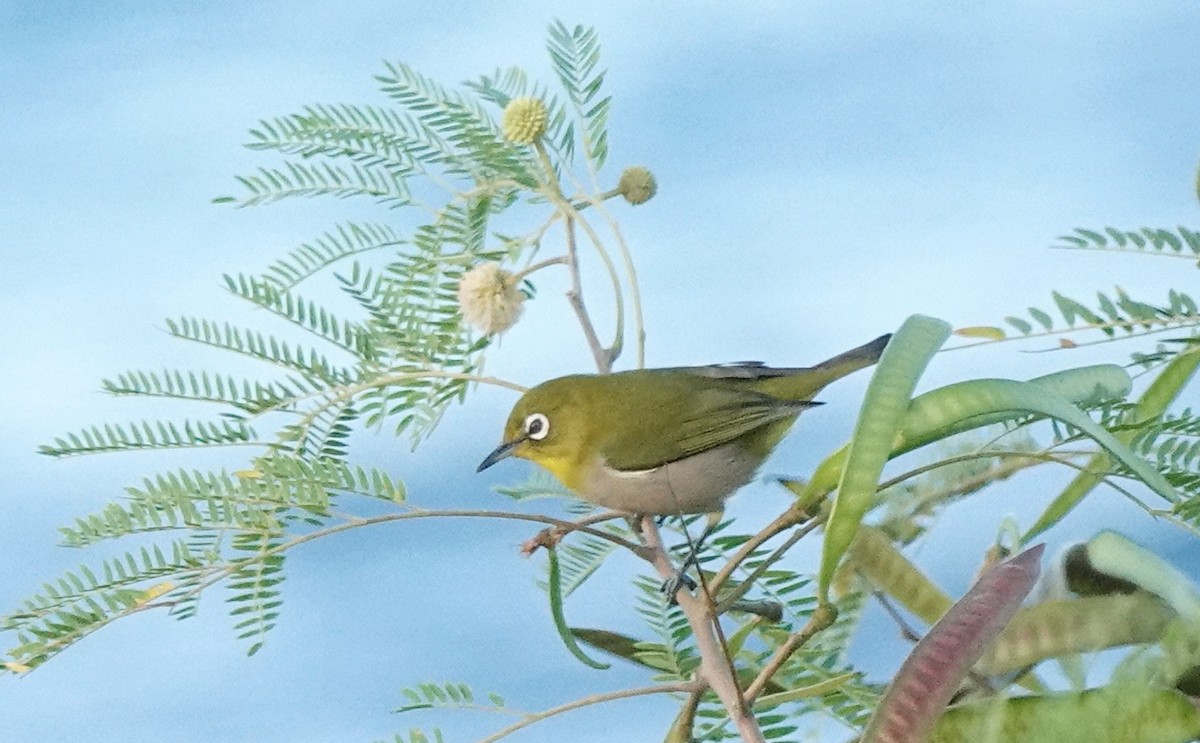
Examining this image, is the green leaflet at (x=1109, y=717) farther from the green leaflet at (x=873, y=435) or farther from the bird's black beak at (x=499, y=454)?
the bird's black beak at (x=499, y=454)

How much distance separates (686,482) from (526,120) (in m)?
0.26

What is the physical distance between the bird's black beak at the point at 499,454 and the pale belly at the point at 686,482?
0.10 m

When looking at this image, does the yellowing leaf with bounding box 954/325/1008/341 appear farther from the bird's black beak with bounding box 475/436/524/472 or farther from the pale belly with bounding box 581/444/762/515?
the bird's black beak with bounding box 475/436/524/472

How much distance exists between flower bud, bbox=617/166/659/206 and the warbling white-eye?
19cm

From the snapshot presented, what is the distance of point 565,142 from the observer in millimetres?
1018

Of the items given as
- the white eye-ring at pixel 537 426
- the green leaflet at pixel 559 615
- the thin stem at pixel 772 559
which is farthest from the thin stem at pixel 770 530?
the white eye-ring at pixel 537 426

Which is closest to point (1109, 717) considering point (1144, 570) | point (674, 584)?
point (1144, 570)

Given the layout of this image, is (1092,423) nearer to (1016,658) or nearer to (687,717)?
(1016,658)

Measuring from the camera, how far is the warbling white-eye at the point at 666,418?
3.74 ft

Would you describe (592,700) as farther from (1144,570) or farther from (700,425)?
(700,425)

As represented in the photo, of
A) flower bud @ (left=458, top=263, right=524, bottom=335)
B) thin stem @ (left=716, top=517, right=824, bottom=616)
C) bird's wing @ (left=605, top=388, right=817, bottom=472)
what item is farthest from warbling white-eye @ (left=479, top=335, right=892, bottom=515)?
thin stem @ (left=716, top=517, right=824, bottom=616)

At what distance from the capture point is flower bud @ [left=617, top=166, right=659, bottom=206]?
999 mm

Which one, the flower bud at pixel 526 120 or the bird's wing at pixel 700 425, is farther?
the bird's wing at pixel 700 425

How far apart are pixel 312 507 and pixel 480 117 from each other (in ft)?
1.27
